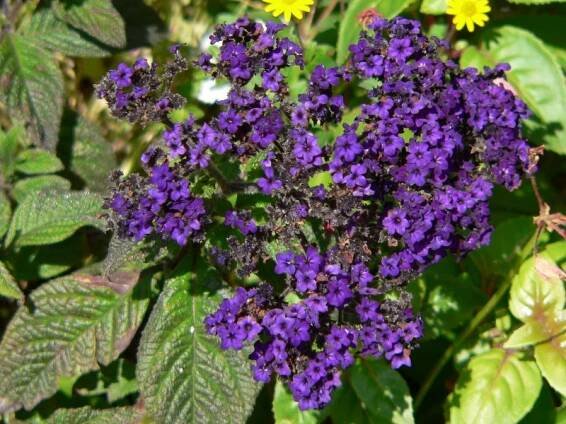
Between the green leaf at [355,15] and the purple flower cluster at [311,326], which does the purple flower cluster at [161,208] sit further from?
the green leaf at [355,15]

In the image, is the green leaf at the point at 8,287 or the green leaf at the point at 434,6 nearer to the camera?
the green leaf at the point at 8,287

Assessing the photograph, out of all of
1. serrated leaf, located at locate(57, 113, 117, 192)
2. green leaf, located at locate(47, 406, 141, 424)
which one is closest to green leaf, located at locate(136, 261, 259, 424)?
green leaf, located at locate(47, 406, 141, 424)

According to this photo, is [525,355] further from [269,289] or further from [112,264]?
[112,264]

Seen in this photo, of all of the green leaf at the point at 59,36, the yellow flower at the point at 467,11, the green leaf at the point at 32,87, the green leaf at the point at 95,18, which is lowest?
the green leaf at the point at 32,87

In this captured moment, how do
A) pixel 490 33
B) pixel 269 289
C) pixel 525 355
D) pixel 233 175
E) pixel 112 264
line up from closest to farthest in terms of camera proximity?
pixel 269 289 < pixel 112 264 < pixel 233 175 < pixel 525 355 < pixel 490 33

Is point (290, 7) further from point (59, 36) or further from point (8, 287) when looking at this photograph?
point (8, 287)

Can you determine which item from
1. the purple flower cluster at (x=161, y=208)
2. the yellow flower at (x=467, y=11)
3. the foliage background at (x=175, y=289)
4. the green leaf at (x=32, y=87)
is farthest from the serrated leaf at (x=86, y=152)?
the yellow flower at (x=467, y=11)

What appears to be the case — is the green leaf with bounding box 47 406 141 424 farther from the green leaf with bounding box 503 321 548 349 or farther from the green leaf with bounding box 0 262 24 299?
the green leaf with bounding box 503 321 548 349

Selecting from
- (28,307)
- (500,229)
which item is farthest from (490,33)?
(28,307)
